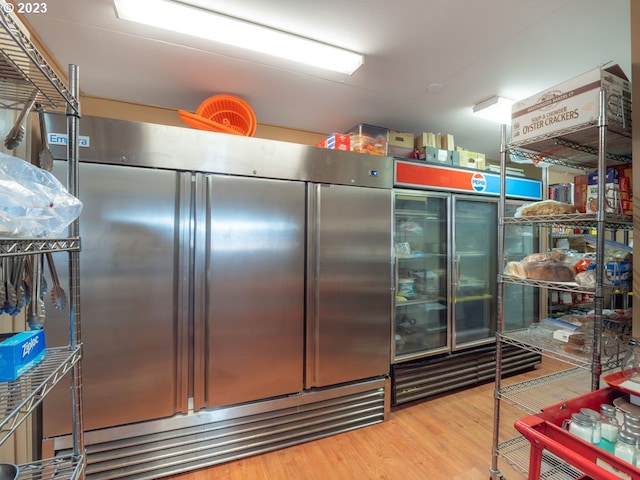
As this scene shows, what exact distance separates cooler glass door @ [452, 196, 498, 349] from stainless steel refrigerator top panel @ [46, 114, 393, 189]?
120 cm

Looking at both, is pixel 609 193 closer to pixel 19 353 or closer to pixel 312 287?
pixel 312 287

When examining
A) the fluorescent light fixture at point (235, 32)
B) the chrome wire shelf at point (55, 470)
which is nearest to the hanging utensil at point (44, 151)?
the fluorescent light fixture at point (235, 32)

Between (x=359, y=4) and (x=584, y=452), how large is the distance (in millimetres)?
1924

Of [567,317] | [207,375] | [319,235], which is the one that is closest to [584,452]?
[567,317]

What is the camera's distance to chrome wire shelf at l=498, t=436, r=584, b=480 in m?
1.43

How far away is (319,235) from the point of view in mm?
2059

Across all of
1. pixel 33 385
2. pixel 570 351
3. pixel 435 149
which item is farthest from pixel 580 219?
pixel 33 385

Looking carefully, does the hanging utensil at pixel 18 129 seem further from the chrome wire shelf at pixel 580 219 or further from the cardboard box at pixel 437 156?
the cardboard box at pixel 437 156

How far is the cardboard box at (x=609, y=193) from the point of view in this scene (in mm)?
1378

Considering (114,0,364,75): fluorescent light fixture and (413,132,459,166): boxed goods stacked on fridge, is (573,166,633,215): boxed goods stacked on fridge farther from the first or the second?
(114,0,364,75): fluorescent light fixture

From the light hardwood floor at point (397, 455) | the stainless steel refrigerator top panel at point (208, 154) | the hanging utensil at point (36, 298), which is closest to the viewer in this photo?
the hanging utensil at point (36, 298)

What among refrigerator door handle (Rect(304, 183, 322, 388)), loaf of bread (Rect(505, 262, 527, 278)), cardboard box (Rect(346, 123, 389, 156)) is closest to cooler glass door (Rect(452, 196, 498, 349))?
cardboard box (Rect(346, 123, 389, 156))

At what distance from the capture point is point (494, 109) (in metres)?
2.38

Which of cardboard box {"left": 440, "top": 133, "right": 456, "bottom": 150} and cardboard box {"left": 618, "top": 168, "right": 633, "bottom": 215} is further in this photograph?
cardboard box {"left": 440, "top": 133, "right": 456, "bottom": 150}
